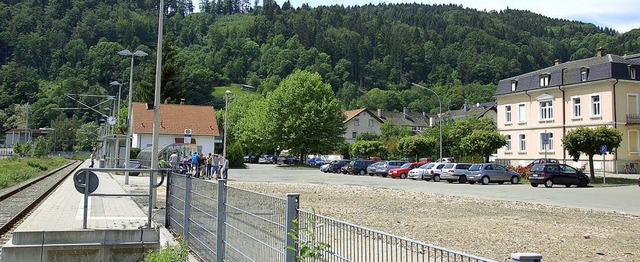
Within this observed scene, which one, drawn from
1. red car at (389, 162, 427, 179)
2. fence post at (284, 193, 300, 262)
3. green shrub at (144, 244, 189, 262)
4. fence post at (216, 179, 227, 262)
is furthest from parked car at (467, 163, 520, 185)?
fence post at (284, 193, 300, 262)

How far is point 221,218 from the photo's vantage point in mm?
7332

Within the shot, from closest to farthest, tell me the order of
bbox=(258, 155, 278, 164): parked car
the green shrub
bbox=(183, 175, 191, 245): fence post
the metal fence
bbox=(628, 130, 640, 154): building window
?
the metal fence, the green shrub, bbox=(183, 175, 191, 245): fence post, bbox=(628, 130, 640, 154): building window, bbox=(258, 155, 278, 164): parked car

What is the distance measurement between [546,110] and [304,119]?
29.2 meters

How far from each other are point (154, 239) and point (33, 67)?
575ft

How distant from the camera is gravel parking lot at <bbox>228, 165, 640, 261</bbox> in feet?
33.1

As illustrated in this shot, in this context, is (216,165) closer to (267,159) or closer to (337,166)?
(337,166)

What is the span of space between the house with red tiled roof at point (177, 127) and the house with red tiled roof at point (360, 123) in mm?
46435

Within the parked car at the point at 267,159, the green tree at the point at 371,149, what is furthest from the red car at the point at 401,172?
the parked car at the point at 267,159

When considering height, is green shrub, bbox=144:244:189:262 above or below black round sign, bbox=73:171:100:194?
below

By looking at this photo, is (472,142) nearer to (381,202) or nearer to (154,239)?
(381,202)

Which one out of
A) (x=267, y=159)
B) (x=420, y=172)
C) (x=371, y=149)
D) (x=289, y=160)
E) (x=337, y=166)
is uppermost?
(x=371, y=149)

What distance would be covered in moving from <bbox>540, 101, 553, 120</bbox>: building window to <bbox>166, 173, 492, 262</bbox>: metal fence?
175ft

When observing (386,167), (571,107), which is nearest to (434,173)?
(386,167)

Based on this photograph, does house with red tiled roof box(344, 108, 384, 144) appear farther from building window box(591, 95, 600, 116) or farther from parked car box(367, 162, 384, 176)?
building window box(591, 95, 600, 116)
